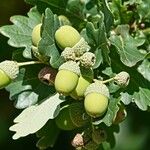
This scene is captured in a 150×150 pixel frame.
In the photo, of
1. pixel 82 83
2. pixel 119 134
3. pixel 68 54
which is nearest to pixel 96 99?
pixel 82 83

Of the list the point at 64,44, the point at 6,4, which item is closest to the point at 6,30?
the point at 64,44

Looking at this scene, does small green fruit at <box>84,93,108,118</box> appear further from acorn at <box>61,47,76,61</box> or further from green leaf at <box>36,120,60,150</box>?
green leaf at <box>36,120,60,150</box>

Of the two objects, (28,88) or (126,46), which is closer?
(126,46)

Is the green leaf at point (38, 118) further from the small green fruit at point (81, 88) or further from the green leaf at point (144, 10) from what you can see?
the green leaf at point (144, 10)

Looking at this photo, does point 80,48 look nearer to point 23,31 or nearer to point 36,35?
point 36,35

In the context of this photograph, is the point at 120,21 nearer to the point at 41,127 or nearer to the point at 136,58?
the point at 136,58

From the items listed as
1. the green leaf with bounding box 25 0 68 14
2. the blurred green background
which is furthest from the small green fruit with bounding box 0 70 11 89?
the blurred green background
